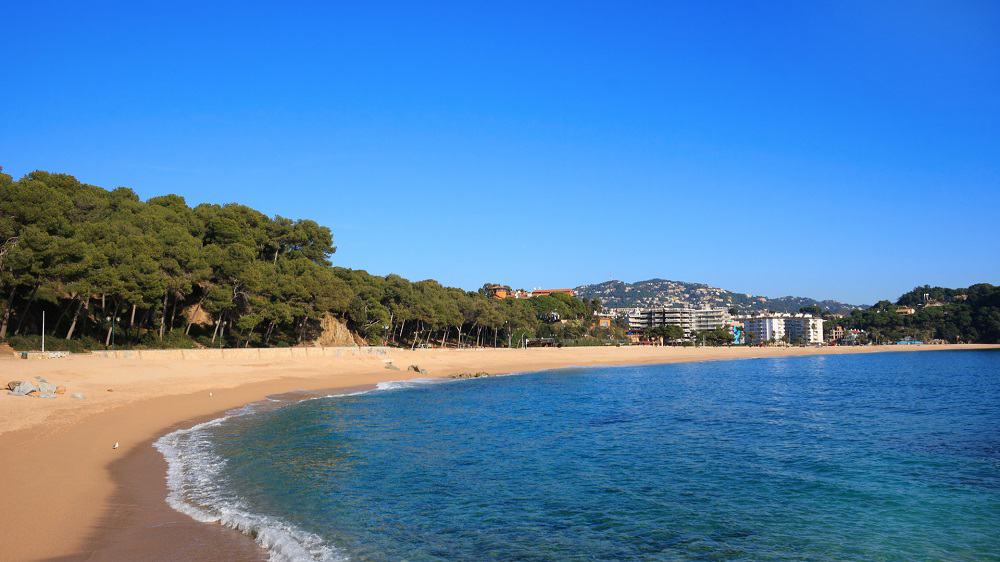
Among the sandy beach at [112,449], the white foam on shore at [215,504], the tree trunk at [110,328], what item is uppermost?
the tree trunk at [110,328]

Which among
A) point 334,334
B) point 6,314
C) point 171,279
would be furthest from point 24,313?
point 334,334

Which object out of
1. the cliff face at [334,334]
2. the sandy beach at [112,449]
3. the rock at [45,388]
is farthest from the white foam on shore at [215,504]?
the cliff face at [334,334]

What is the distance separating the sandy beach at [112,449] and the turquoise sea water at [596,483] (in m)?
0.72

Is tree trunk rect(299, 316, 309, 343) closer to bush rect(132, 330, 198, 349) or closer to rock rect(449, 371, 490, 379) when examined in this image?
bush rect(132, 330, 198, 349)

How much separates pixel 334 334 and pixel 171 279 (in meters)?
26.1

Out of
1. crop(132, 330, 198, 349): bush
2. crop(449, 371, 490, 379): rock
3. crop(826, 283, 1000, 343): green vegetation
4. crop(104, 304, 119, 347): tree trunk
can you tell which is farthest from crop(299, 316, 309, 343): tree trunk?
crop(826, 283, 1000, 343): green vegetation

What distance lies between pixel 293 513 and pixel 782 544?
7.64 meters

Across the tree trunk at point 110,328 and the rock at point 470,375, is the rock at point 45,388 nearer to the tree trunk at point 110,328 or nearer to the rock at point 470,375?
the tree trunk at point 110,328

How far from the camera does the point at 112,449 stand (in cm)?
1501

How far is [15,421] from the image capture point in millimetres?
16359

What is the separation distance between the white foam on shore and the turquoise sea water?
0.16 feet

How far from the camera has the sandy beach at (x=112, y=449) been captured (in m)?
8.77

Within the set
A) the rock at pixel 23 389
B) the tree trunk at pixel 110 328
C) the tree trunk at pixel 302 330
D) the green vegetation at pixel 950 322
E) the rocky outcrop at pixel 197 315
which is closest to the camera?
the rock at pixel 23 389

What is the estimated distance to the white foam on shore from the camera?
895 centimetres
